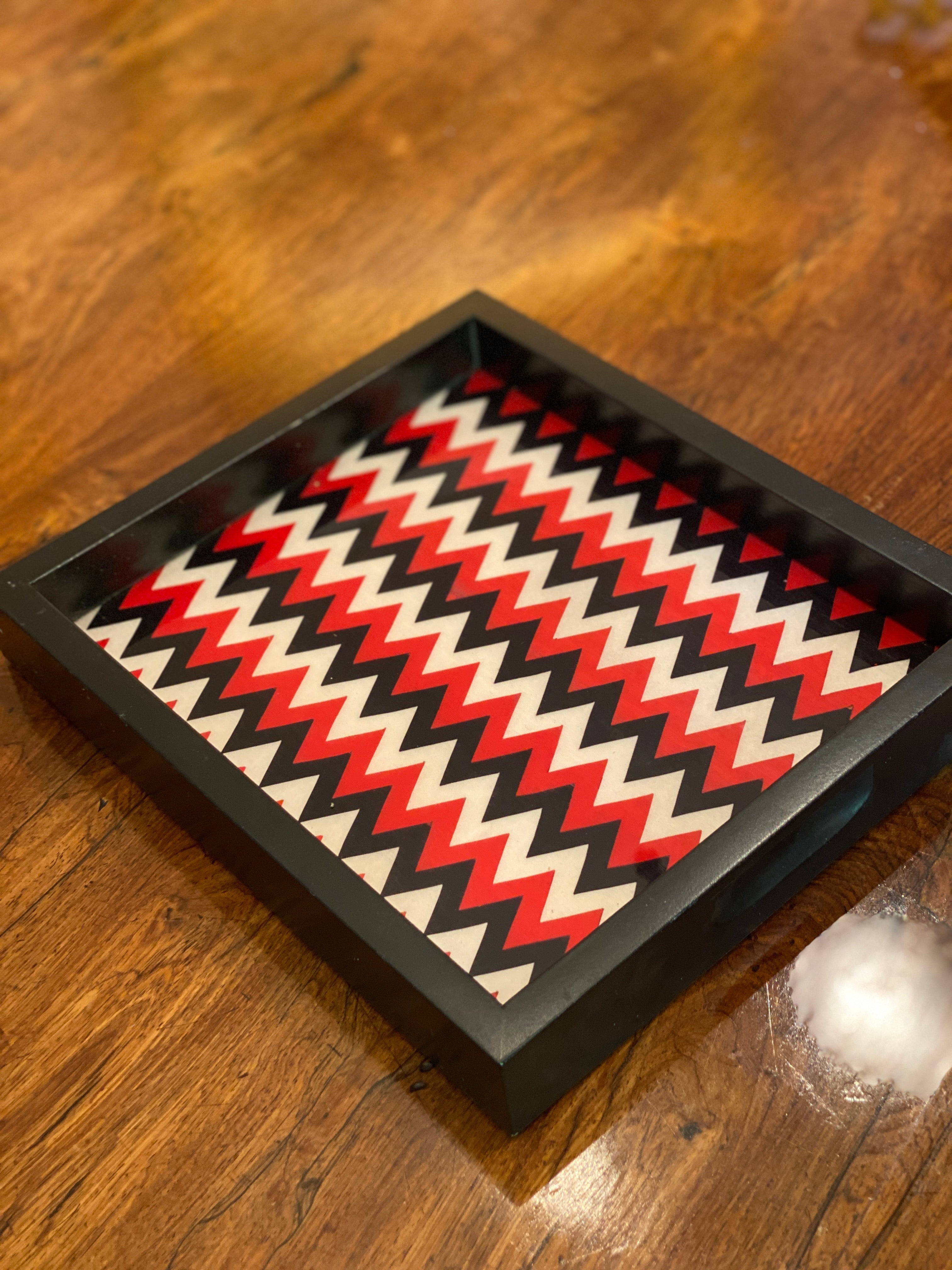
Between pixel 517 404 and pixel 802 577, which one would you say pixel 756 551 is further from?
pixel 517 404

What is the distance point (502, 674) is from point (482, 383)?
0.34m

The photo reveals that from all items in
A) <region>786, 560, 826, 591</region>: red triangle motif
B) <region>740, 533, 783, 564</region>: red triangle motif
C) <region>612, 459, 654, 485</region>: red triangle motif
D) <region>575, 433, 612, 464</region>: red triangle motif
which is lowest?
<region>786, 560, 826, 591</region>: red triangle motif

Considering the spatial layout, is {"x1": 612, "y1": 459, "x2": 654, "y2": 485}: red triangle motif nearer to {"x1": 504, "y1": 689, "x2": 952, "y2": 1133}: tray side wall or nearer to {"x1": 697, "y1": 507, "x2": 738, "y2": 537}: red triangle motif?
{"x1": 697, "y1": 507, "x2": 738, "y2": 537}: red triangle motif

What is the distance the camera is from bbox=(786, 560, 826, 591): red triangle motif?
0.96m

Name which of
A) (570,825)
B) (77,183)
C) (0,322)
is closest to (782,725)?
(570,825)

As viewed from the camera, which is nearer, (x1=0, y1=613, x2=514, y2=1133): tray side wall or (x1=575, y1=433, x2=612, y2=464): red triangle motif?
(x1=0, y1=613, x2=514, y2=1133): tray side wall

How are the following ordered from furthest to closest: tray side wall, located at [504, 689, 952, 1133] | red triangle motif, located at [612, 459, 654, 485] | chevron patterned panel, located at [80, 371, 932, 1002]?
red triangle motif, located at [612, 459, 654, 485] → chevron patterned panel, located at [80, 371, 932, 1002] → tray side wall, located at [504, 689, 952, 1133]

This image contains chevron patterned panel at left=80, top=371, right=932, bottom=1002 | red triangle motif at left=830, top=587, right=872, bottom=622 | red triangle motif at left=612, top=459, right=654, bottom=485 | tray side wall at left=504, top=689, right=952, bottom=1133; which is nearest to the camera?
tray side wall at left=504, top=689, right=952, bottom=1133

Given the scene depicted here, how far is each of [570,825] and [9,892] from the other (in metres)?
0.40

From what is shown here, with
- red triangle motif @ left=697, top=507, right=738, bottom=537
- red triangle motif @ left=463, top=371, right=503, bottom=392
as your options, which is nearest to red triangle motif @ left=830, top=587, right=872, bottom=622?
red triangle motif @ left=697, top=507, right=738, bottom=537

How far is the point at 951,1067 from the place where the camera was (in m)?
0.78

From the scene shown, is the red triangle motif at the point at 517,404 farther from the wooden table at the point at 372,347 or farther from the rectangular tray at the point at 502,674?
the wooden table at the point at 372,347

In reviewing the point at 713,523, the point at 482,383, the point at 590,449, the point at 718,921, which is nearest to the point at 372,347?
the point at 482,383

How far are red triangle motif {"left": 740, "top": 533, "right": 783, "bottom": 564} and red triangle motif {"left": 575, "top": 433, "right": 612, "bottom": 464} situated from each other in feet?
0.51
